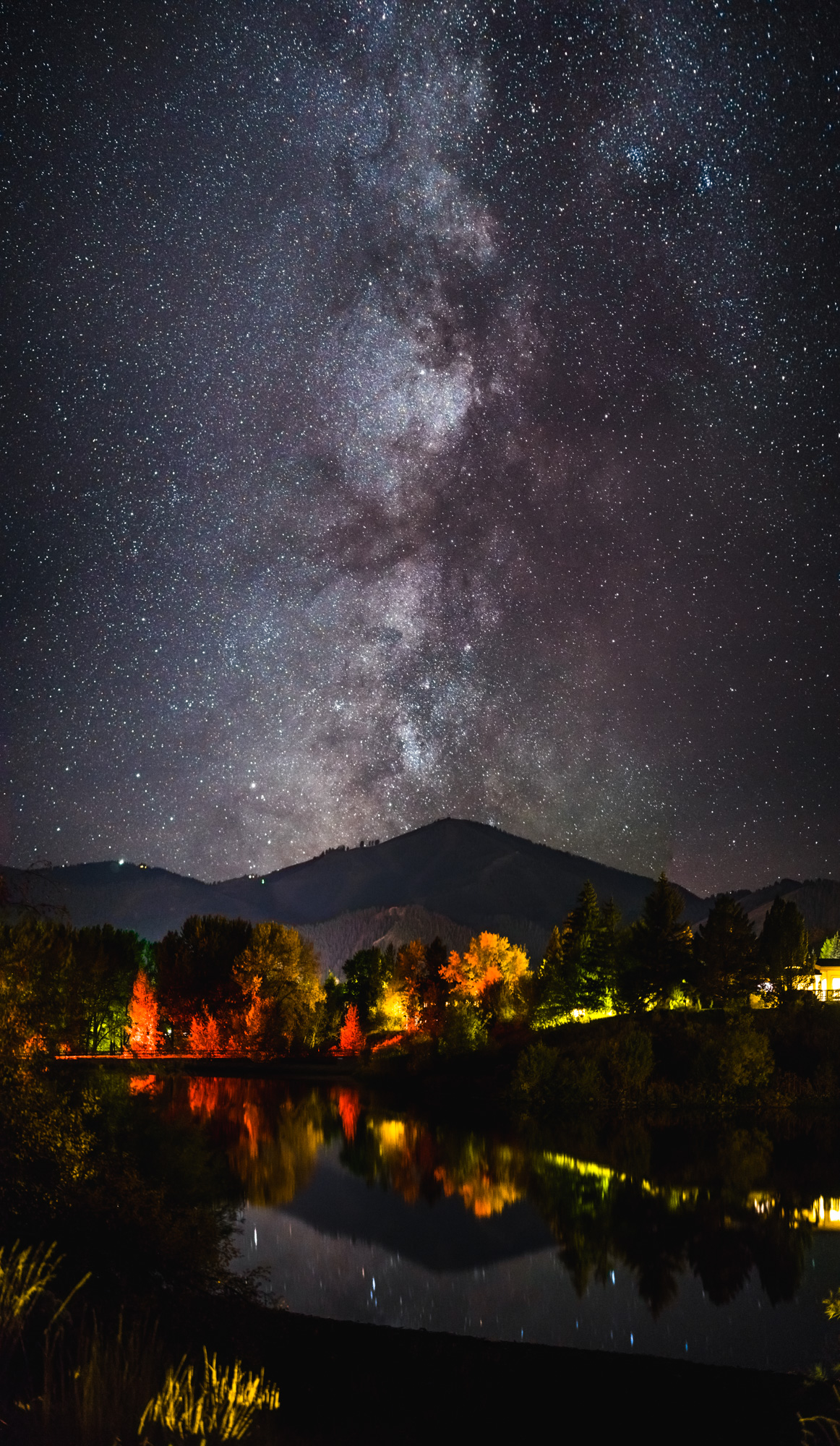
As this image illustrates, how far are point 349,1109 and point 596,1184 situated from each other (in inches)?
951

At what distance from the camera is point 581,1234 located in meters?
28.5

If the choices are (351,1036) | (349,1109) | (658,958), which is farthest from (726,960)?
(351,1036)

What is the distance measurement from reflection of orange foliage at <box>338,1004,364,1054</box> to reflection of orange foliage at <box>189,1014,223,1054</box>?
10.9 metres

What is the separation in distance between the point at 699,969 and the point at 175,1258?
2286 inches

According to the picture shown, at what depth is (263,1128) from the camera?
47.7 metres

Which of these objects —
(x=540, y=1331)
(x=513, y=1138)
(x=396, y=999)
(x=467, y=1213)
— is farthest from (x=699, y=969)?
(x=540, y=1331)

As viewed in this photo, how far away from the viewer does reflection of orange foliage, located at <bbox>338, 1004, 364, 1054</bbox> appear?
8756cm

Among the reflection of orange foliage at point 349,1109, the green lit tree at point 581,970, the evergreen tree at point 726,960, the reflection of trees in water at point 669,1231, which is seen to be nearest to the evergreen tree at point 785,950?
the evergreen tree at point 726,960

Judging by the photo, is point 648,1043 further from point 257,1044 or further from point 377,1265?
point 257,1044

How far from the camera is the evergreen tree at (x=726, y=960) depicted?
6856cm

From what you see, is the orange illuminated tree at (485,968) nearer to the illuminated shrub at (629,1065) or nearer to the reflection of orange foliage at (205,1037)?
the reflection of orange foliage at (205,1037)

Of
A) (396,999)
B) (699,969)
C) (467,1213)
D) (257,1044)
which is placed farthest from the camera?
(396,999)

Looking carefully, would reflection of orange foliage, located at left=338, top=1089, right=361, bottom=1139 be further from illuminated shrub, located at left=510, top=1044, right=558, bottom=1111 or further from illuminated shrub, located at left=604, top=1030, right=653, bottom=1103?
illuminated shrub, located at left=604, top=1030, right=653, bottom=1103

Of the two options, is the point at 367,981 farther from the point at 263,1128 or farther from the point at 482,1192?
the point at 482,1192
